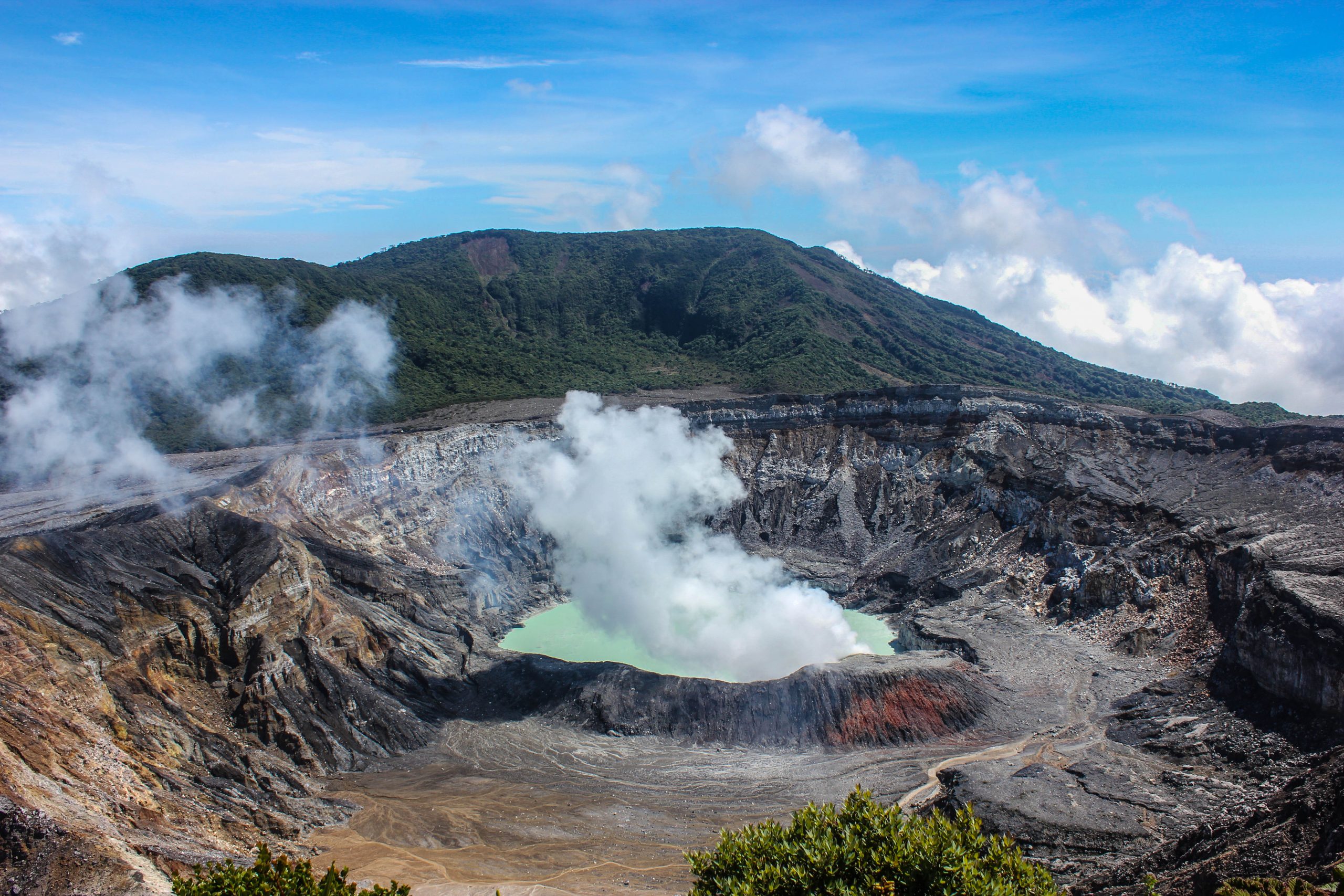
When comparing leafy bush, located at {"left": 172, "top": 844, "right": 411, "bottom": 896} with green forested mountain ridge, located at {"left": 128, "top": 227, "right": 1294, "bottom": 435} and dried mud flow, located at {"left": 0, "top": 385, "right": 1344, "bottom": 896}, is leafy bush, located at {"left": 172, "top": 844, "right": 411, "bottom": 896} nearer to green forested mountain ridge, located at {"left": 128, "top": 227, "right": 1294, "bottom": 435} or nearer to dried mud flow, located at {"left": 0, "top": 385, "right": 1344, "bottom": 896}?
dried mud flow, located at {"left": 0, "top": 385, "right": 1344, "bottom": 896}

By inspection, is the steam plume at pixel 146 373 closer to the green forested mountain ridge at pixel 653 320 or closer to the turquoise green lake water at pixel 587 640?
the green forested mountain ridge at pixel 653 320

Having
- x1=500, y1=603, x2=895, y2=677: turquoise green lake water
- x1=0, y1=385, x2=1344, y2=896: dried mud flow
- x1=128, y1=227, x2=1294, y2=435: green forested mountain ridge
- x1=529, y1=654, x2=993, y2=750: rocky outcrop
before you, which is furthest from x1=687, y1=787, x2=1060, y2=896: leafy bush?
x1=128, y1=227, x2=1294, y2=435: green forested mountain ridge

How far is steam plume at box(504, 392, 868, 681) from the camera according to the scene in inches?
1759

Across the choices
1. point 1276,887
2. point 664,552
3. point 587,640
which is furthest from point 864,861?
point 664,552

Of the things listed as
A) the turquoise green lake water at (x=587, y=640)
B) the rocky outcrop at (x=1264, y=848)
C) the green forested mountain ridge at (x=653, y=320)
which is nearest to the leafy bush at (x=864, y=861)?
the rocky outcrop at (x=1264, y=848)

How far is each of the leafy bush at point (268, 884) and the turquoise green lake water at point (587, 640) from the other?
23274 mm

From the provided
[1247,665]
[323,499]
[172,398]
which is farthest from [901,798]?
[172,398]

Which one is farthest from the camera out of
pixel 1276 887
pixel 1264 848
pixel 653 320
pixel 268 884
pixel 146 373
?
pixel 653 320

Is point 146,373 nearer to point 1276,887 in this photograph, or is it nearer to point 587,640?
point 587,640

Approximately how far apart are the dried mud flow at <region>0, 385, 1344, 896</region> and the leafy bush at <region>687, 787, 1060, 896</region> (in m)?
5.25

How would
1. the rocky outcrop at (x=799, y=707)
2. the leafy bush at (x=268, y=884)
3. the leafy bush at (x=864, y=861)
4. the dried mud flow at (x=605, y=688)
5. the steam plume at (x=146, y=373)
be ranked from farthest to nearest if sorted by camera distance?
the steam plume at (x=146, y=373) → the rocky outcrop at (x=799, y=707) → the dried mud flow at (x=605, y=688) → the leafy bush at (x=268, y=884) → the leafy bush at (x=864, y=861)

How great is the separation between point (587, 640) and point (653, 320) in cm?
6843

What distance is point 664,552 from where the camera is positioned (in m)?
57.0

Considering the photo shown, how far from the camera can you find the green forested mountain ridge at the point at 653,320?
83.1 m
